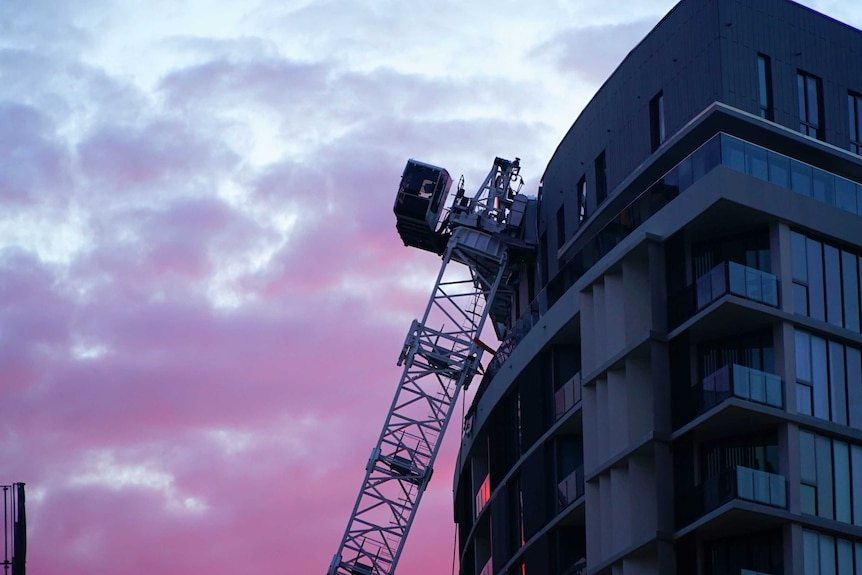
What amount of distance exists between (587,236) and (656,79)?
836cm

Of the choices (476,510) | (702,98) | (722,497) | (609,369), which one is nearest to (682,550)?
(722,497)

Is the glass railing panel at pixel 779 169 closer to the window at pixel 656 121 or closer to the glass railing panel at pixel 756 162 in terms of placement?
the glass railing panel at pixel 756 162

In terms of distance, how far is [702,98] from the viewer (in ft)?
207

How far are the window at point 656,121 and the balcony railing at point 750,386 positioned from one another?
1350cm

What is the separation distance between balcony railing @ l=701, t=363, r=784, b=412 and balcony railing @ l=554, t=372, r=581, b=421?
1128 cm

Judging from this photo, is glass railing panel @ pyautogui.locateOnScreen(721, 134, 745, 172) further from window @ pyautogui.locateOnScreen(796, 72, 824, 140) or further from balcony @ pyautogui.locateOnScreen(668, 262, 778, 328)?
window @ pyautogui.locateOnScreen(796, 72, 824, 140)

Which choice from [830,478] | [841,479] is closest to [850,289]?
[841,479]

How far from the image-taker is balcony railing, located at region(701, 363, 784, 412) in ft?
180

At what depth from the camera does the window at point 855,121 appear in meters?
65.1

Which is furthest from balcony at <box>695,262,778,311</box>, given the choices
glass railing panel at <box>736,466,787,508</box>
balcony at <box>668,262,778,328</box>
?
glass railing panel at <box>736,466,787,508</box>

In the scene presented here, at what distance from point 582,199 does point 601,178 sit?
2194 mm

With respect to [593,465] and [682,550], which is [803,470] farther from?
[593,465]

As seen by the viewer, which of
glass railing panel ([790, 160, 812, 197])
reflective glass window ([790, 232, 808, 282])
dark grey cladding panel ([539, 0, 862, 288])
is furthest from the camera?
dark grey cladding panel ([539, 0, 862, 288])

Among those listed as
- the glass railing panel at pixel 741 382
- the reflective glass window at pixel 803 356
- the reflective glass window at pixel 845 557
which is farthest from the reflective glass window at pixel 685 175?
the reflective glass window at pixel 845 557
